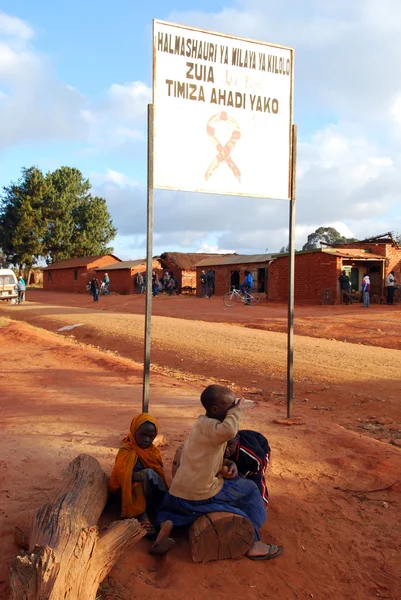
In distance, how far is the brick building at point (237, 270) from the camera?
1203 inches

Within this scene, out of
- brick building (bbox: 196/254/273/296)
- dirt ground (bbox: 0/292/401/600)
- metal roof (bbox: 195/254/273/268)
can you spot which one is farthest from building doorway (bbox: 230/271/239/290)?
dirt ground (bbox: 0/292/401/600)

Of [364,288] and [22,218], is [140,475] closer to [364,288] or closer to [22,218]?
[364,288]

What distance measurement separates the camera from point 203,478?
3.37 metres

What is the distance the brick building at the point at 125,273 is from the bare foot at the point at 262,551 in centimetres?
3508

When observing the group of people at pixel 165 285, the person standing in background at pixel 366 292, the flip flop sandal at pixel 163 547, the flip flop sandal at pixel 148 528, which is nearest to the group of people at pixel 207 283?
the group of people at pixel 165 285

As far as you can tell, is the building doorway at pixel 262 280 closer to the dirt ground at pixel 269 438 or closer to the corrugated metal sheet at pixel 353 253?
the corrugated metal sheet at pixel 353 253

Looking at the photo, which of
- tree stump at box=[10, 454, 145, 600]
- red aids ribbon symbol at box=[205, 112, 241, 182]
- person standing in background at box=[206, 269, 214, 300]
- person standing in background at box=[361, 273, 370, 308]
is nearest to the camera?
tree stump at box=[10, 454, 145, 600]

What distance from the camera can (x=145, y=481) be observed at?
3699 millimetres

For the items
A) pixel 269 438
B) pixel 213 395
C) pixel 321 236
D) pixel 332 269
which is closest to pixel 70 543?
pixel 213 395

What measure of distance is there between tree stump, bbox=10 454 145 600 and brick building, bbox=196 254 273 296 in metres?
26.1

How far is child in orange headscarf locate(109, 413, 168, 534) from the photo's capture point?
361cm

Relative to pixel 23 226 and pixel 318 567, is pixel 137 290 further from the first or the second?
pixel 318 567

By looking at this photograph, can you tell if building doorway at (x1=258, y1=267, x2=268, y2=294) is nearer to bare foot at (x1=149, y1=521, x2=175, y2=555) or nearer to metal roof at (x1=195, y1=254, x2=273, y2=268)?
metal roof at (x1=195, y1=254, x2=273, y2=268)

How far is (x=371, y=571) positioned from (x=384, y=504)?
0.90 m
